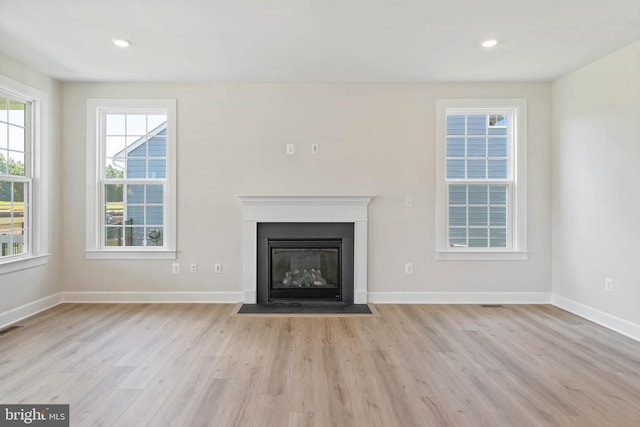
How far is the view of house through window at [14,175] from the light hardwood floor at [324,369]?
0.87m

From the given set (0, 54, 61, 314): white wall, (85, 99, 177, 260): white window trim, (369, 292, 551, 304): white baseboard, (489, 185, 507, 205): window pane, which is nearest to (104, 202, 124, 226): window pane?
(85, 99, 177, 260): white window trim

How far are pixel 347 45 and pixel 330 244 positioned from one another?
2187 millimetres

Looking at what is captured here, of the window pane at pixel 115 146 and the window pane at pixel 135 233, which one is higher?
the window pane at pixel 115 146

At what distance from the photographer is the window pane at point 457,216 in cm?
445

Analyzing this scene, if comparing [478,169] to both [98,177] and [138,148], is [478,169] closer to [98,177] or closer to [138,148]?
[138,148]

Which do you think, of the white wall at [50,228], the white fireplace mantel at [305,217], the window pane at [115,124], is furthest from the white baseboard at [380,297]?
the window pane at [115,124]

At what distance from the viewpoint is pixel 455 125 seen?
175 inches

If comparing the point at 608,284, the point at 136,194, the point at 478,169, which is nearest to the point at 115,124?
the point at 136,194

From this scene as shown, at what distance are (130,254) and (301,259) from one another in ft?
6.63

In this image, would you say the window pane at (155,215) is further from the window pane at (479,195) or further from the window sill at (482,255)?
the window pane at (479,195)

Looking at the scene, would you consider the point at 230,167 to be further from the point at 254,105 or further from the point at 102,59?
the point at 102,59

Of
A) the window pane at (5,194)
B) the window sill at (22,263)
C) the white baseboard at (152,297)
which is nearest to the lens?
the window sill at (22,263)

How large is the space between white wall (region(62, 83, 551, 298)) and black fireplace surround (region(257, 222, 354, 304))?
1.05 ft

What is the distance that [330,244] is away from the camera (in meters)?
4.39
